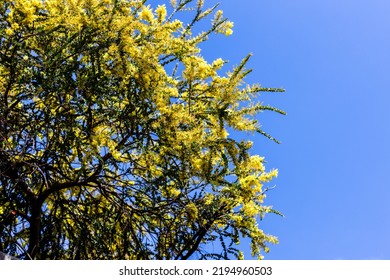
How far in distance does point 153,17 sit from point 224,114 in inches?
47.6

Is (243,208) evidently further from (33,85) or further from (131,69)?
(33,85)

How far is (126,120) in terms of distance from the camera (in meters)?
6.06

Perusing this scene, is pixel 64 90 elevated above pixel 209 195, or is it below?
above

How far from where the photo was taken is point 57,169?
620 centimetres

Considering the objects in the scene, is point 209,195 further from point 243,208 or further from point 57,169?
point 57,169

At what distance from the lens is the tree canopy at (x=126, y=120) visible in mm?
5656

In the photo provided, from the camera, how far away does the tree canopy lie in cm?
566
